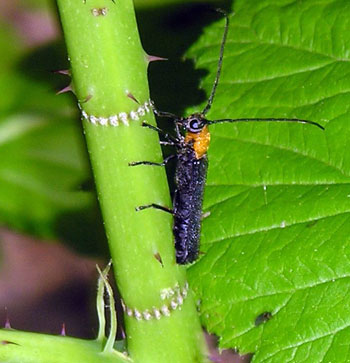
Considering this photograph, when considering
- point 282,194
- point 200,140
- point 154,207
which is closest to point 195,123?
point 200,140

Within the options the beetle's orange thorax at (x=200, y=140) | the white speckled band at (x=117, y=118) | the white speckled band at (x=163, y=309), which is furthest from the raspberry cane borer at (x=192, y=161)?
the white speckled band at (x=117, y=118)

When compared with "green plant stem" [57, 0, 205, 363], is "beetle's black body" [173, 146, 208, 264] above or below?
below

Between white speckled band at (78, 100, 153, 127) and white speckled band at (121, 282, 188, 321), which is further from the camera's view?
white speckled band at (121, 282, 188, 321)

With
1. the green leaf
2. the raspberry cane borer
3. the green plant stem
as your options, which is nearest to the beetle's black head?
the raspberry cane borer

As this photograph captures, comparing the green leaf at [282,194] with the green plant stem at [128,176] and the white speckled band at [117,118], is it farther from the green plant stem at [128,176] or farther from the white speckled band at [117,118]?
the white speckled band at [117,118]

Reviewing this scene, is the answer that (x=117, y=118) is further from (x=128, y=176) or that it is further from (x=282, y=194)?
(x=282, y=194)

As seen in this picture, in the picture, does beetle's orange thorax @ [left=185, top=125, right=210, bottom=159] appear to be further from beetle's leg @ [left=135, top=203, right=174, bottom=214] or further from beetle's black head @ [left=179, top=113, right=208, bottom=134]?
beetle's leg @ [left=135, top=203, right=174, bottom=214]
